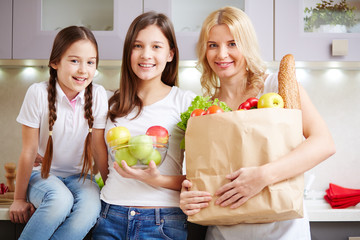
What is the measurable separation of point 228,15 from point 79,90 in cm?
55

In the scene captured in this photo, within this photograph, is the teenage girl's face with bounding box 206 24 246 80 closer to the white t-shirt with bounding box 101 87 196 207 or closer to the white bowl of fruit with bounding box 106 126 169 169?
the white t-shirt with bounding box 101 87 196 207

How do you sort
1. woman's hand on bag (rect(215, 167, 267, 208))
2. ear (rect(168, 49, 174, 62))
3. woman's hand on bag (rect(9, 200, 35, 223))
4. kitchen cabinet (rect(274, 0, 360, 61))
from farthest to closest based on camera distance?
kitchen cabinet (rect(274, 0, 360, 61)), ear (rect(168, 49, 174, 62)), woman's hand on bag (rect(9, 200, 35, 223)), woman's hand on bag (rect(215, 167, 267, 208))

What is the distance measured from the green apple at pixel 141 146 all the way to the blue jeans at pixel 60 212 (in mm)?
270

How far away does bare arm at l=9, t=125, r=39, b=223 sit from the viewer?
1.26 m

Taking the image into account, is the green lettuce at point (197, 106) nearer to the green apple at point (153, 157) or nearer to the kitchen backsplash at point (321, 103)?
the green apple at point (153, 157)

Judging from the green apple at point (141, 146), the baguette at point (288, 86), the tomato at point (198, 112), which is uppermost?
the baguette at point (288, 86)

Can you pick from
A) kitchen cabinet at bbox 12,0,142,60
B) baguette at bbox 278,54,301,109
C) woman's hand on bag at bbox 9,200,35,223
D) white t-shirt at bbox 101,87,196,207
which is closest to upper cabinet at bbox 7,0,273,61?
kitchen cabinet at bbox 12,0,142,60

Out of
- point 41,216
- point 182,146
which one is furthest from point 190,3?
point 41,216

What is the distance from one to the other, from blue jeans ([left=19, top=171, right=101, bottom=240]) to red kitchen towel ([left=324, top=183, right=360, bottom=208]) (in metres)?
1.13

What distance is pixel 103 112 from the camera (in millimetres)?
1295

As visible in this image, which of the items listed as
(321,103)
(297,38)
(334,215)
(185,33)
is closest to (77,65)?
(185,33)

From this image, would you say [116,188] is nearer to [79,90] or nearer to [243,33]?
[79,90]

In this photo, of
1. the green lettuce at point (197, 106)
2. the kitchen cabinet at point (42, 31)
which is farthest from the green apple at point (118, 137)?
the kitchen cabinet at point (42, 31)

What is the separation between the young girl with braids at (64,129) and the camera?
4.15 ft
